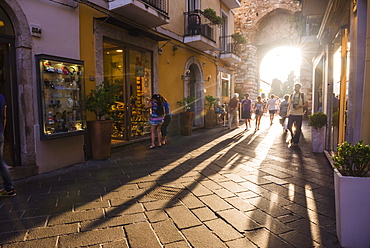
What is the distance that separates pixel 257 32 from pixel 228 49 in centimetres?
638

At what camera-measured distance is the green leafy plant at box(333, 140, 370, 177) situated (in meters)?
2.24

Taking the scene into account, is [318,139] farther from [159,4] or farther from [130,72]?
[159,4]

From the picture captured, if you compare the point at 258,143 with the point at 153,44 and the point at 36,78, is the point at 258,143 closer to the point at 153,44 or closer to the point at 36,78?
the point at 153,44

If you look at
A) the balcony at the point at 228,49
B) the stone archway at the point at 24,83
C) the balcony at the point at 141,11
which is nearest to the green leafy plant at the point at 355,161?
the stone archway at the point at 24,83

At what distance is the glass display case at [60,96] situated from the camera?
4.61m

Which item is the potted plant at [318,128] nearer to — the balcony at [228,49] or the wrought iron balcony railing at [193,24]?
the wrought iron balcony railing at [193,24]

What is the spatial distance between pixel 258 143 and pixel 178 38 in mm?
4568

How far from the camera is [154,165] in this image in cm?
512

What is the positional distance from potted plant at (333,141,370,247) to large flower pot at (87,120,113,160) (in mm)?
4396

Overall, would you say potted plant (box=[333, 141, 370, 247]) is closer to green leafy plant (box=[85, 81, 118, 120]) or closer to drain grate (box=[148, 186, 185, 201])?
drain grate (box=[148, 186, 185, 201])

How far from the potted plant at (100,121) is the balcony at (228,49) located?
911cm

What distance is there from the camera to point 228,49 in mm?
13969

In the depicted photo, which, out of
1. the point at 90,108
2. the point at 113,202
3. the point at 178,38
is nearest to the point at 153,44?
the point at 178,38

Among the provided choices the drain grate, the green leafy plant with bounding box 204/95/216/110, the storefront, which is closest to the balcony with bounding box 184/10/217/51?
the storefront
